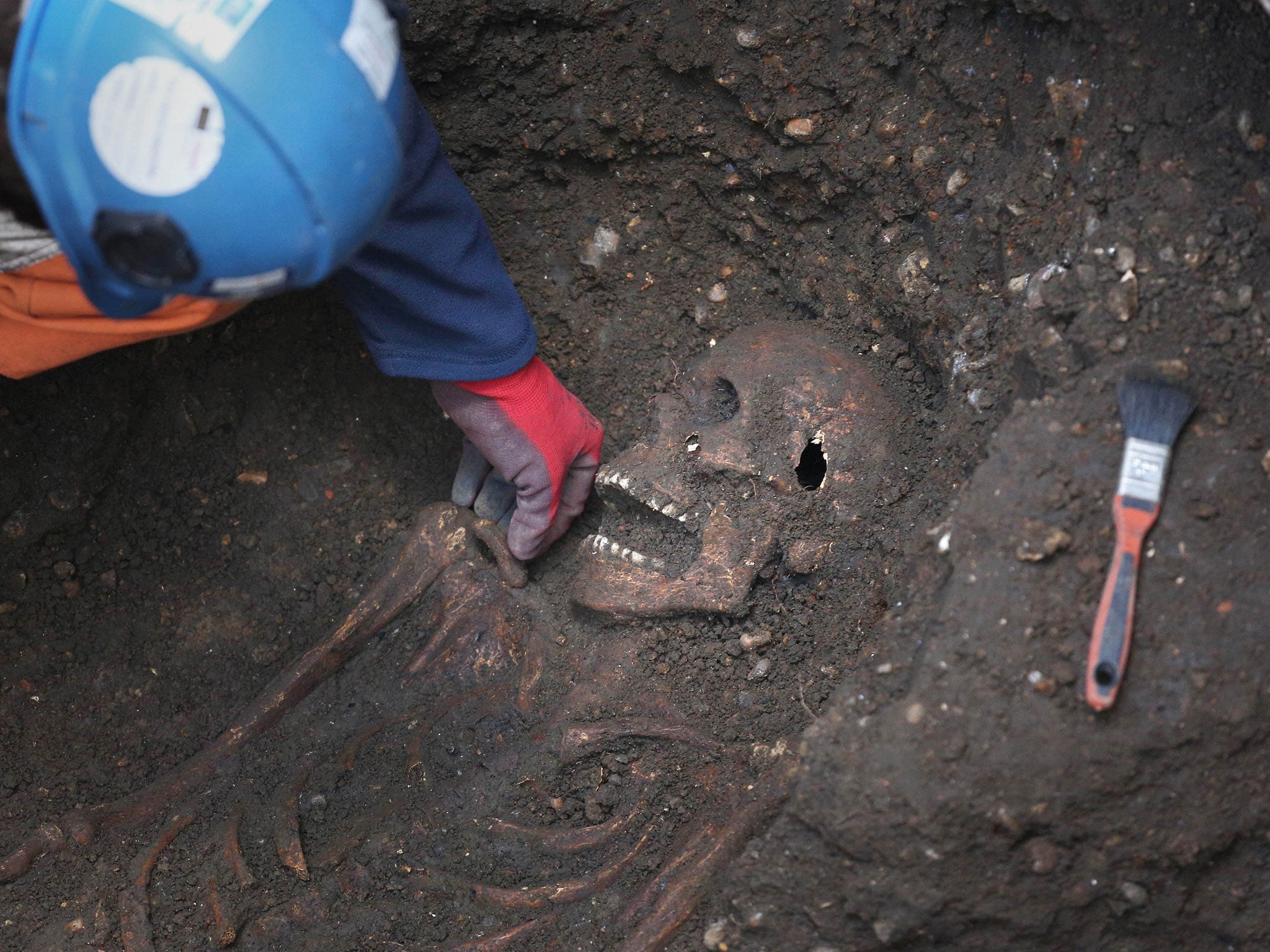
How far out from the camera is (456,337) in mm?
2162

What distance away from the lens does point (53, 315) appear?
6.02ft

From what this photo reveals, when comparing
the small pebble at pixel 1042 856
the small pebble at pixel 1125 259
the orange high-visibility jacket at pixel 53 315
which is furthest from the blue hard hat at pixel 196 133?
the small pebble at pixel 1042 856

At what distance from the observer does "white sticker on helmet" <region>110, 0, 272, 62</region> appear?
136cm

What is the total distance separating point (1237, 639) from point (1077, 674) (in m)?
0.22

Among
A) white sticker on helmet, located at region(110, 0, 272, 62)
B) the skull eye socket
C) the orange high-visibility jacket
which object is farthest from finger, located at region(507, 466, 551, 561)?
white sticker on helmet, located at region(110, 0, 272, 62)

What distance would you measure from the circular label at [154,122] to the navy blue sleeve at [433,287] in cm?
60

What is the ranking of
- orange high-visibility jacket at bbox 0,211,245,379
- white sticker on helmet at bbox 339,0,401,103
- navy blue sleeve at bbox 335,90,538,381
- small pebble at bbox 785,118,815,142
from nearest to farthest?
white sticker on helmet at bbox 339,0,401,103, orange high-visibility jacket at bbox 0,211,245,379, navy blue sleeve at bbox 335,90,538,381, small pebble at bbox 785,118,815,142

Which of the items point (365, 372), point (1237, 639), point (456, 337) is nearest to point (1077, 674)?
point (1237, 639)

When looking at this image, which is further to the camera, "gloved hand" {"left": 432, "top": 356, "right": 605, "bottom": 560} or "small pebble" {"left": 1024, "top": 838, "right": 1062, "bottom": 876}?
"gloved hand" {"left": 432, "top": 356, "right": 605, "bottom": 560}

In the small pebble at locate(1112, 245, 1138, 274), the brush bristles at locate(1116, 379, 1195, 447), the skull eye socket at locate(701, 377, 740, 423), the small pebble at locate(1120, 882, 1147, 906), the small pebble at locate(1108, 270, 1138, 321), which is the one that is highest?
the small pebble at locate(1112, 245, 1138, 274)

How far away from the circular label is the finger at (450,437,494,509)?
1.20 m

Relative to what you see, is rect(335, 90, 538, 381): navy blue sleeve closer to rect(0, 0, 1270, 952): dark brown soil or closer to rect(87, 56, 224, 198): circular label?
rect(0, 0, 1270, 952): dark brown soil

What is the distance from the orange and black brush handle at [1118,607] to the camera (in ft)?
4.64

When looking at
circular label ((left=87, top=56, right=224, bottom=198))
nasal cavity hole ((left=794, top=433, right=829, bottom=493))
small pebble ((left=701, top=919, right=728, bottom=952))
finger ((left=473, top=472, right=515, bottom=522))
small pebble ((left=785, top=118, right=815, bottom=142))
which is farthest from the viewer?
finger ((left=473, top=472, right=515, bottom=522))
